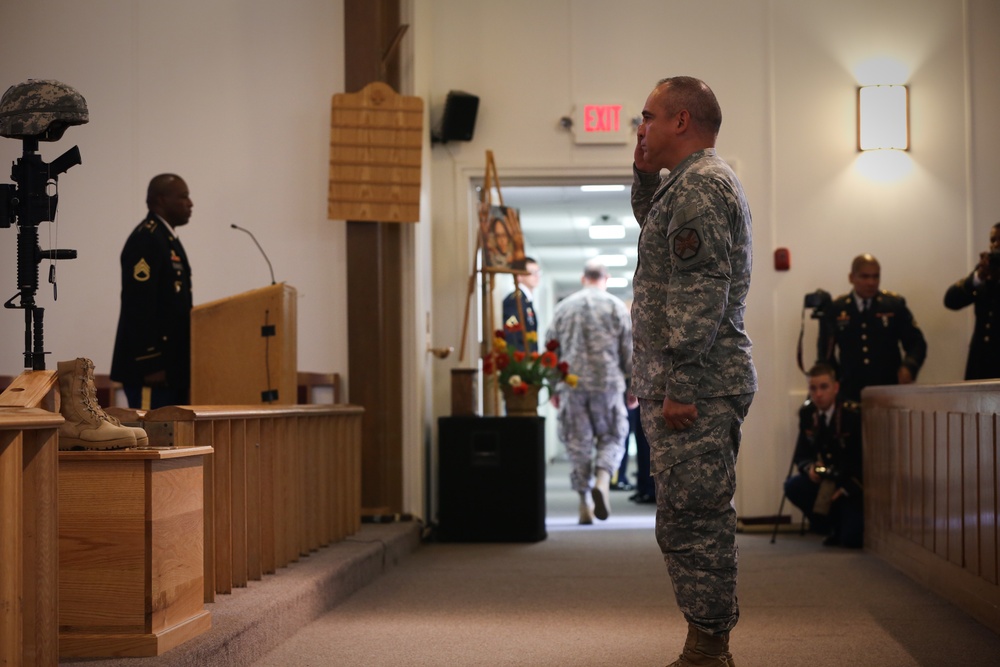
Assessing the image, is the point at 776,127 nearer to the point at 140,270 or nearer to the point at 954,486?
the point at 954,486

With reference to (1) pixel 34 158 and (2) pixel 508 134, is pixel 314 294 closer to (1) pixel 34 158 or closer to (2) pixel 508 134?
(2) pixel 508 134

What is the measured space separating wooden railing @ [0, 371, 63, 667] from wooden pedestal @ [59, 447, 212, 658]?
0.42 m

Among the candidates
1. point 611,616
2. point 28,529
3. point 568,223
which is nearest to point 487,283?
point 611,616

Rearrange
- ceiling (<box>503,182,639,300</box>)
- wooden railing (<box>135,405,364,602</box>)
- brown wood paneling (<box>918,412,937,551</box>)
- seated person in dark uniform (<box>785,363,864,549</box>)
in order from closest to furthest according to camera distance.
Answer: wooden railing (<box>135,405,364,602</box>)
brown wood paneling (<box>918,412,937,551</box>)
seated person in dark uniform (<box>785,363,864,549</box>)
ceiling (<box>503,182,639,300</box>)

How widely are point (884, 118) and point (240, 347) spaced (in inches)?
164

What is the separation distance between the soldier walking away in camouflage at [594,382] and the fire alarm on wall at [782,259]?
52.2 inches

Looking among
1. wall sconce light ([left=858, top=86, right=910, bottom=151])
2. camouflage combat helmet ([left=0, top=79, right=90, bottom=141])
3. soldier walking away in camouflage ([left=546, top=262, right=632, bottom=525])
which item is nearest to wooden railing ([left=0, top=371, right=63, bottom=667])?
camouflage combat helmet ([left=0, top=79, right=90, bottom=141])

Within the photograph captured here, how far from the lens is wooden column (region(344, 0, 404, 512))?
20.8 feet

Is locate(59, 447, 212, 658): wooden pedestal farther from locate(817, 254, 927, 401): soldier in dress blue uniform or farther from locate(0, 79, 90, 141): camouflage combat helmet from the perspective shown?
locate(817, 254, 927, 401): soldier in dress blue uniform

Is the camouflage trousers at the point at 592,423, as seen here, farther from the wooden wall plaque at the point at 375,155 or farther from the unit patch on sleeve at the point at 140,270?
the unit patch on sleeve at the point at 140,270

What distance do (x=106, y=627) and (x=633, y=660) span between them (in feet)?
4.65

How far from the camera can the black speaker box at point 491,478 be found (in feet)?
21.3

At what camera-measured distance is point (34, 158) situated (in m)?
2.77

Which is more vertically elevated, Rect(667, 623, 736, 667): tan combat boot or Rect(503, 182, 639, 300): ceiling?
Rect(503, 182, 639, 300): ceiling
